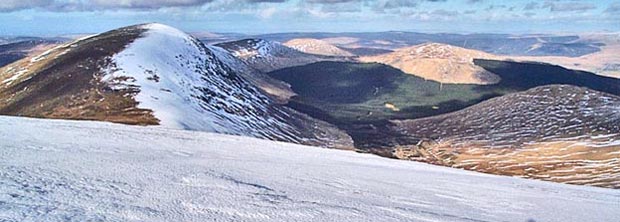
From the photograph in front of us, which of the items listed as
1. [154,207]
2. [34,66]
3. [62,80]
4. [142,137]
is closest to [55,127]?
[142,137]

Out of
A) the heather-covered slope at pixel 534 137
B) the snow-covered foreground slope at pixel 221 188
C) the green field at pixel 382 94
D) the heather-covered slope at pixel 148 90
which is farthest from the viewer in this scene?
the green field at pixel 382 94

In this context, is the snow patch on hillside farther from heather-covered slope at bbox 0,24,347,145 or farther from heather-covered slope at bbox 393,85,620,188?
heather-covered slope at bbox 393,85,620,188

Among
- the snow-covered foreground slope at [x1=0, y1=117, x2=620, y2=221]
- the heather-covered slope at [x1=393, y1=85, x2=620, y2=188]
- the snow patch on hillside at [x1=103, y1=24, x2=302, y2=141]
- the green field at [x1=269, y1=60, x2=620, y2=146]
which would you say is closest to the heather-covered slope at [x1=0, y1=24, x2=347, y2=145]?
the snow patch on hillside at [x1=103, y1=24, x2=302, y2=141]

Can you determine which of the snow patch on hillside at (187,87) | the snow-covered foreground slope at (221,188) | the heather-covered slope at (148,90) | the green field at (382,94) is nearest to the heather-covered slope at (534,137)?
the green field at (382,94)

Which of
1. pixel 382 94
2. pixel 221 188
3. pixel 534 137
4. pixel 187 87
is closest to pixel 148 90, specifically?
pixel 187 87

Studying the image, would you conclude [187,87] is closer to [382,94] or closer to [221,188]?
[221,188]

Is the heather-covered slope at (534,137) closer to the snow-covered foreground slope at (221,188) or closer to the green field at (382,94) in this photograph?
the green field at (382,94)

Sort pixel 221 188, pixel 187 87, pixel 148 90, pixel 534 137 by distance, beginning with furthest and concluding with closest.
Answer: pixel 534 137 < pixel 187 87 < pixel 148 90 < pixel 221 188

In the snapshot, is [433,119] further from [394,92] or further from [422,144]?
[394,92]
